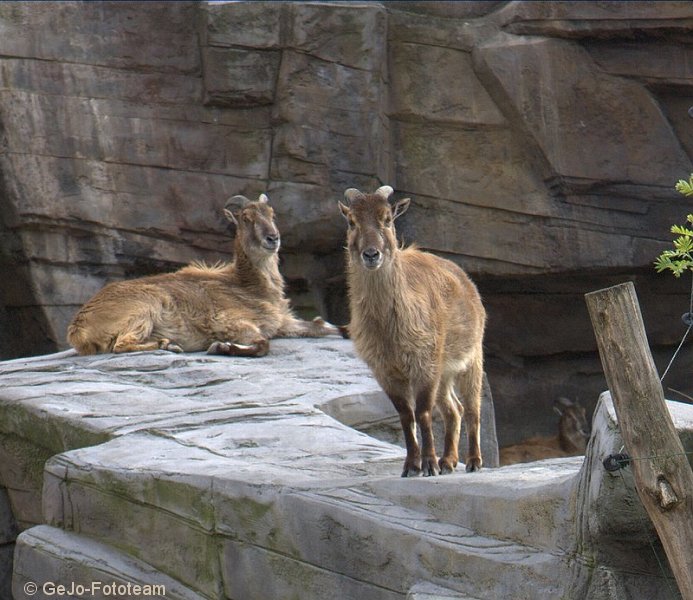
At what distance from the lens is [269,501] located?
5.41 metres

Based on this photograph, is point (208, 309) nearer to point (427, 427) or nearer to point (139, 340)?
point (139, 340)

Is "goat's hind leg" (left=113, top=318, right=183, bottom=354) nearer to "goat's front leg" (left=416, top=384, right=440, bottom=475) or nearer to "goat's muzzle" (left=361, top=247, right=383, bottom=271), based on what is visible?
"goat's muzzle" (left=361, top=247, right=383, bottom=271)

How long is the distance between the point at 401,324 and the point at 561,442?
29.3ft

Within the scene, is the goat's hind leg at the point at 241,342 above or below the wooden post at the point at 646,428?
below

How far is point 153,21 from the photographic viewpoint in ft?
41.0

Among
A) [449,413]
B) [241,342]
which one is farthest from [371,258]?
[241,342]

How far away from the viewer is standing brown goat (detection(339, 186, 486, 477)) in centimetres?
607

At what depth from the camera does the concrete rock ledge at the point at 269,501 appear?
4344mm

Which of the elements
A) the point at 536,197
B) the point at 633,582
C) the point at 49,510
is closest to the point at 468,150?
the point at 536,197

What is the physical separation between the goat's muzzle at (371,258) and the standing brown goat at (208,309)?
3671 mm

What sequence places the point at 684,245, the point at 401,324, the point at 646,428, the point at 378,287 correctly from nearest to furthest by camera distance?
the point at 646,428, the point at 684,245, the point at 401,324, the point at 378,287

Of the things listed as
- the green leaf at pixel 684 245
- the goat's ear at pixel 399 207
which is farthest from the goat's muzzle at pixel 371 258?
the green leaf at pixel 684 245

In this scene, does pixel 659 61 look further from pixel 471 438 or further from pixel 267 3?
pixel 471 438

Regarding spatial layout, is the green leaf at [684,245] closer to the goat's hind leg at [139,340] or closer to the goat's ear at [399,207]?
the goat's ear at [399,207]
